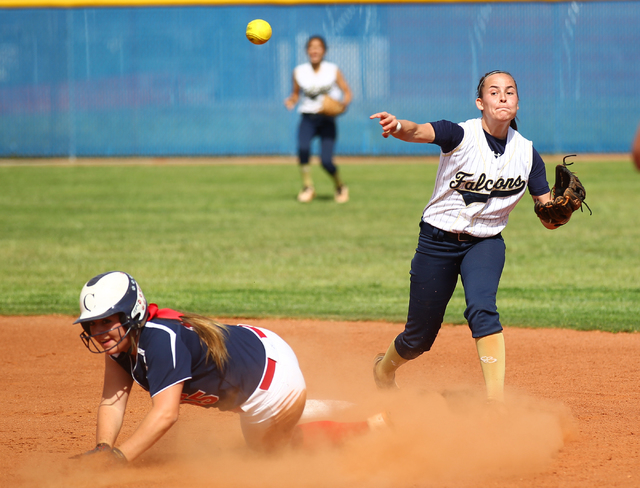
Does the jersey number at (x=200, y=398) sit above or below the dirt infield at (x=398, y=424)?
above

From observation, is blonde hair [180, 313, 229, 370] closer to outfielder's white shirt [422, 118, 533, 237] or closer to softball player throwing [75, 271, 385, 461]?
softball player throwing [75, 271, 385, 461]

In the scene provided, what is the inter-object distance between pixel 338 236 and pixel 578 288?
3461mm

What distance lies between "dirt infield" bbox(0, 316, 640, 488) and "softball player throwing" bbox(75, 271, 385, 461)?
155mm

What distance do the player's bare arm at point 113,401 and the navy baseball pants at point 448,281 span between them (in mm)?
1634

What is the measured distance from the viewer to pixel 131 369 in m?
3.39

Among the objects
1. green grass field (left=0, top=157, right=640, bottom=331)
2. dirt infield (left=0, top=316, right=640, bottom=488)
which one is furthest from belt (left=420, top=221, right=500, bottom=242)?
green grass field (left=0, top=157, right=640, bottom=331)

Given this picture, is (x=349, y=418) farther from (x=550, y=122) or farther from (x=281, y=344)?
(x=550, y=122)

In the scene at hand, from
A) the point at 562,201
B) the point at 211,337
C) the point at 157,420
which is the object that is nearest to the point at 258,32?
the point at 562,201

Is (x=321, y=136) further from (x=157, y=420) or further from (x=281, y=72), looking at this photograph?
(x=157, y=420)

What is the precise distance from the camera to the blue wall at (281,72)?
1778 centimetres

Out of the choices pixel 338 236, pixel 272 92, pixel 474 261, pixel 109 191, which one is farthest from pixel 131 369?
pixel 272 92

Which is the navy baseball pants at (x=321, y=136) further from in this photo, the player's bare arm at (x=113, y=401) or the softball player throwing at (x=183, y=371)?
the player's bare arm at (x=113, y=401)

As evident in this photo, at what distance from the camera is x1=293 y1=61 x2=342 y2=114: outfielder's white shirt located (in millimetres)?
11820

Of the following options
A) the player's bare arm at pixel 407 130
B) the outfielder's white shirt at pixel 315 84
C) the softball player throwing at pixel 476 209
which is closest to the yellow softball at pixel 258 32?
the softball player throwing at pixel 476 209
